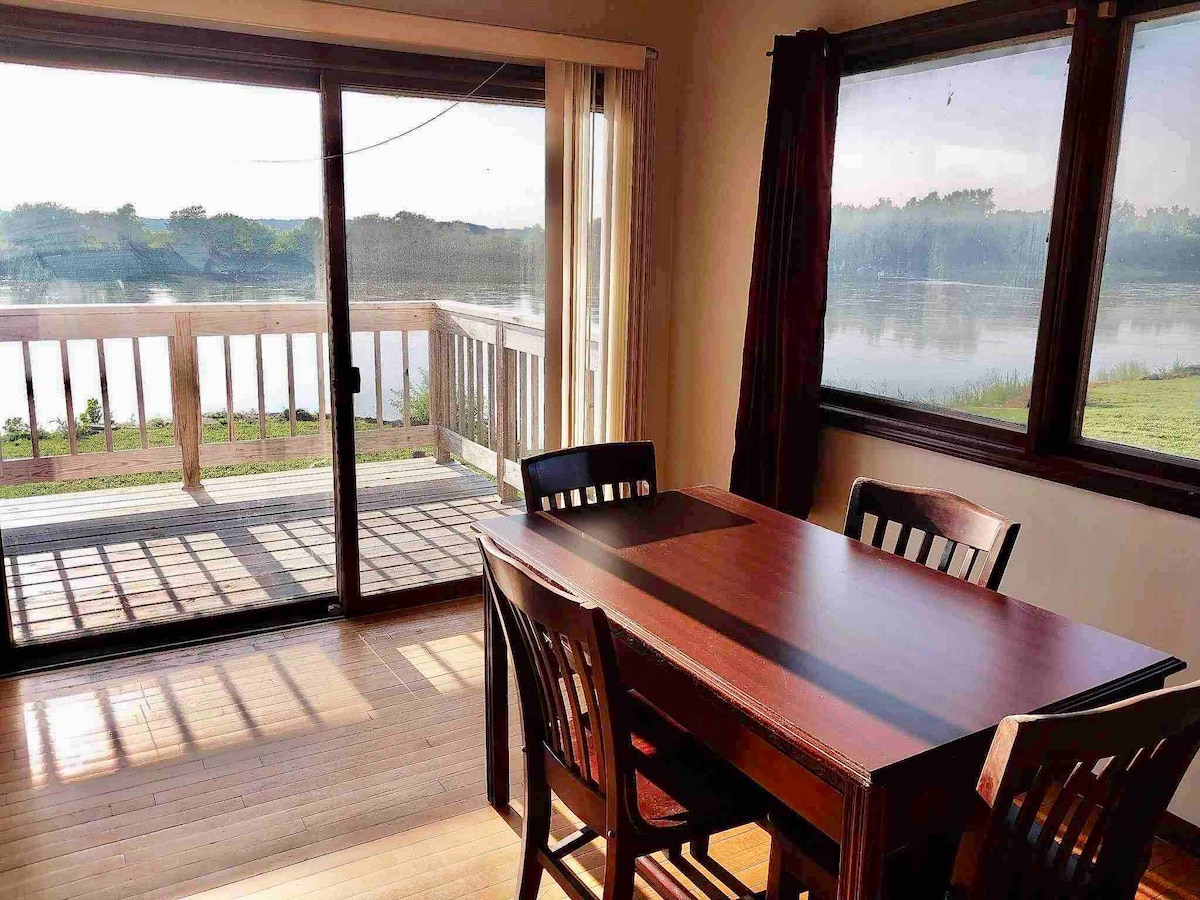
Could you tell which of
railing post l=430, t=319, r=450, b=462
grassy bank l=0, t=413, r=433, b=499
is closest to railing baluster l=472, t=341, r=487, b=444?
railing post l=430, t=319, r=450, b=462

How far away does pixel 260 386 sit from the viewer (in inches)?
140

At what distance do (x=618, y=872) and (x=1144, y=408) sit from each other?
6.08ft

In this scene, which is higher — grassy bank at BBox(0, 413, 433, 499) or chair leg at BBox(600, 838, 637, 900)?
grassy bank at BBox(0, 413, 433, 499)

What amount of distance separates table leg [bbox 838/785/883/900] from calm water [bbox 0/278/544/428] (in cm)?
271

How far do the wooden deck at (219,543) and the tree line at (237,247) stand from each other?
2.57ft

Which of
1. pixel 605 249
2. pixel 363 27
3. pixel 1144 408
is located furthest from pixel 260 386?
pixel 1144 408

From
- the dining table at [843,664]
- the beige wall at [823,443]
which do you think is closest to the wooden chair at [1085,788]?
the dining table at [843,664]

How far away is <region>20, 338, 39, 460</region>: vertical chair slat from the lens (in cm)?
314

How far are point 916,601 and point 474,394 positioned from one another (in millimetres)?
2395

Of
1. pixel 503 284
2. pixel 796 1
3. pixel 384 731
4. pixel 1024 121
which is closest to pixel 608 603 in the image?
pixel 384 731

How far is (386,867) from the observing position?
229 cm

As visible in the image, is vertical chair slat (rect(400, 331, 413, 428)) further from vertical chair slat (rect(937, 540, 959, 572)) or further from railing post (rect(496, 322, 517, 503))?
vertical chair slat (rect(937, 540, 959, 572))

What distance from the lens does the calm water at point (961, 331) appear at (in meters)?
2.46

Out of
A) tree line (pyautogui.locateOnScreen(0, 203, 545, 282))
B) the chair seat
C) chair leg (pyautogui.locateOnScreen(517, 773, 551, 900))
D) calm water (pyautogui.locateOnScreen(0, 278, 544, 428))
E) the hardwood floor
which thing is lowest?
the hardwood floor
